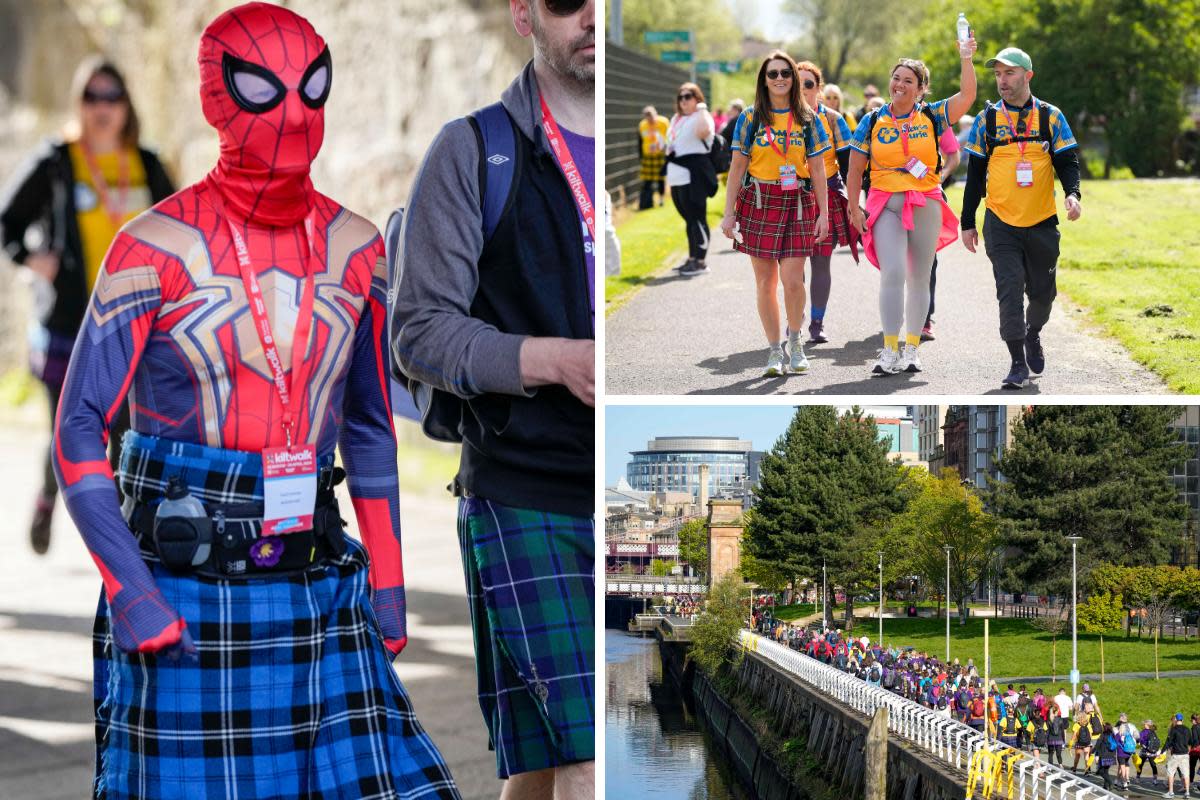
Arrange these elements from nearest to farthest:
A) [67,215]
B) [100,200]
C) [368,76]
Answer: [100,200] → [67,215] → [368,76]

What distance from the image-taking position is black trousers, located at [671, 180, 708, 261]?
12.6ft

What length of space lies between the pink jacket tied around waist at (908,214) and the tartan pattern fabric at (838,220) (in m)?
0.04

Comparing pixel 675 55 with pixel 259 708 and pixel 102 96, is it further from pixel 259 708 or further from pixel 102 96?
pixel 102 96

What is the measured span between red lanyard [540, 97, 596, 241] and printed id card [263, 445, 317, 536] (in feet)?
2.36

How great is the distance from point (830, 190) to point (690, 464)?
A: 703 millimetres

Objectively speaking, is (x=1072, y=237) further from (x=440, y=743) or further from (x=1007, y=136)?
(x=440, y=743)

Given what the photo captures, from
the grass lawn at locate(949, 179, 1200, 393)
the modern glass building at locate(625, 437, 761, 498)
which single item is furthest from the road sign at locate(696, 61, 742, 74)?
the modern glass building at locate(625, 437, 761, 498)

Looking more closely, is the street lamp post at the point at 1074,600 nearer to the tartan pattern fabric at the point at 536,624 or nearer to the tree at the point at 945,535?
the tree at the point at 945,535

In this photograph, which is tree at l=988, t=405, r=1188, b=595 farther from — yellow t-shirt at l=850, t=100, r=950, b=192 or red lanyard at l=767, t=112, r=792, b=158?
red lanyard at l=767, t=112, r=792, b=158

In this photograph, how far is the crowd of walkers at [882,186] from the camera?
3.56 meters

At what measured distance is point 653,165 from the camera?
4105mm

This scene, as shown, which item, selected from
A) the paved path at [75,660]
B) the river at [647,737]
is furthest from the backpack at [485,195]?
the paved path at [75,660]

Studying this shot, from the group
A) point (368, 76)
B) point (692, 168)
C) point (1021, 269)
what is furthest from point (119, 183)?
point (368, 76)

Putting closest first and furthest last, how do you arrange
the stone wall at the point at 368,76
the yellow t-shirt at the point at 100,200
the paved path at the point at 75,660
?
the paved path at the point at 75,660, the yellow t-shirt at the point at 100,200, the stone wall at the point at 368,76
